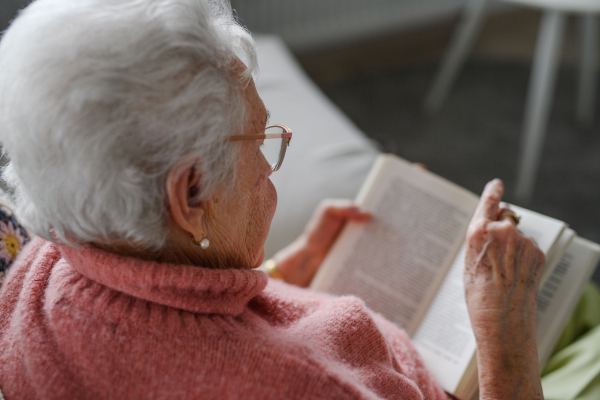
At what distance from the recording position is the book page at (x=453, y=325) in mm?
885

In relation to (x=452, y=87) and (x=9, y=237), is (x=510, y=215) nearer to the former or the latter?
(x=9, y=237)

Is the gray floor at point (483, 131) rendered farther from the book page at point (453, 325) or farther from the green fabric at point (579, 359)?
the book page at point (453, 325)

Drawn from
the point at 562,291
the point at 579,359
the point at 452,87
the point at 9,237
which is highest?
the point at 452,87

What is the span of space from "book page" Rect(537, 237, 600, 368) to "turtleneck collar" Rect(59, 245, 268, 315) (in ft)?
2.07

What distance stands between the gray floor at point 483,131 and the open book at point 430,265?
2.62ft

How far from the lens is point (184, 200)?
1.95 ft

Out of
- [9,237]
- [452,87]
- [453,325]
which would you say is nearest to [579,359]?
[453,325]

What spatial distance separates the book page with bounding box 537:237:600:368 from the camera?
3.02 ft

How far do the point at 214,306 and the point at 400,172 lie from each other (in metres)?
0.62

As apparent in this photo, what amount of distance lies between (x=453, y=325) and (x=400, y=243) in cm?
23

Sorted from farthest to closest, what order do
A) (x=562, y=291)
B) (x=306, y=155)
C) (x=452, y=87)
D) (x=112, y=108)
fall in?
1. (x=452, y=87)
2. (x=306, y=155)
3. (x=562, y=291)
4. (x=112, y=108)

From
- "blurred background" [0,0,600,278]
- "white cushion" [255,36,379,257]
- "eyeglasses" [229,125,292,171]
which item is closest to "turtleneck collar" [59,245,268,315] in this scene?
"eyeglasses" [229,125,292,171]

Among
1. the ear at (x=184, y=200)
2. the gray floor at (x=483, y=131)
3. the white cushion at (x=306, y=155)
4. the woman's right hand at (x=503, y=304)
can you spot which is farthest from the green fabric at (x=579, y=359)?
the gray floor at (x=483, y=131)

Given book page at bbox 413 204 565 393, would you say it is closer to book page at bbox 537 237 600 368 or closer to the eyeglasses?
book page at bbox 537 237 600 368
